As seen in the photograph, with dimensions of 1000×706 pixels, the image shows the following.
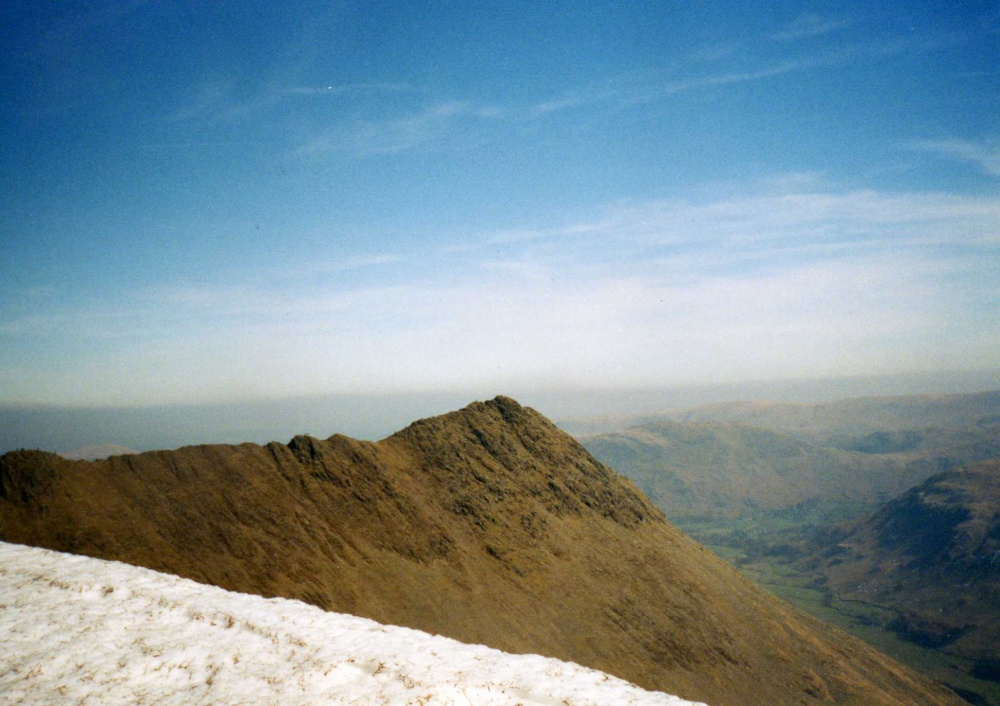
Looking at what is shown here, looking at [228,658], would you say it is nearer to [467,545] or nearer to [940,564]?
[467,545]

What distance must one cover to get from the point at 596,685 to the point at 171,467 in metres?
41.1

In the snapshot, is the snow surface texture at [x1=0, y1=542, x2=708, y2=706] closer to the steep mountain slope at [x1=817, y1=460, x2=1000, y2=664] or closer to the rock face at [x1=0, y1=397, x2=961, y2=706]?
the rock face at [x1=0, y1=397, x2=961, y2=706]

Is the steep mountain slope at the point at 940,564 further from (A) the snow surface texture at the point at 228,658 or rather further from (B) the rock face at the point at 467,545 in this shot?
(A) the snow surface texture at the point at 228,658

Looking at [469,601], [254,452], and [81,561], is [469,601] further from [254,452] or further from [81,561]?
[81,561]

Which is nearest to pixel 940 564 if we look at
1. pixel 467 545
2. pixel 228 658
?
pixel 467 545

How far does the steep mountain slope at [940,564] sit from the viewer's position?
122812 millimetres

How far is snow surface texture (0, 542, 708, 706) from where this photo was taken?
27.1 feet

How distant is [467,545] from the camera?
4638cm

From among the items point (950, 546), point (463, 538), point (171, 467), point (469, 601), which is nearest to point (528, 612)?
point (469, 601)

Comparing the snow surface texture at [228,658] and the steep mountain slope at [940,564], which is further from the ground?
the snow surface texture at [228,658]

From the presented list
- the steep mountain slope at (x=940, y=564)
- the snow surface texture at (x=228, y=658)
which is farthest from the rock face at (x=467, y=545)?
the steep mountain slope at (x=940, y=564)

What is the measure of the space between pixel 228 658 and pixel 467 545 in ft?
129

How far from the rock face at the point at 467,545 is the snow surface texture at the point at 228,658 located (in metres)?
26.4

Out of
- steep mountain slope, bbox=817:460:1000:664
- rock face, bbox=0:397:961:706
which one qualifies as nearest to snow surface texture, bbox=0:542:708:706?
rock face, bbox=0:397:961:706
